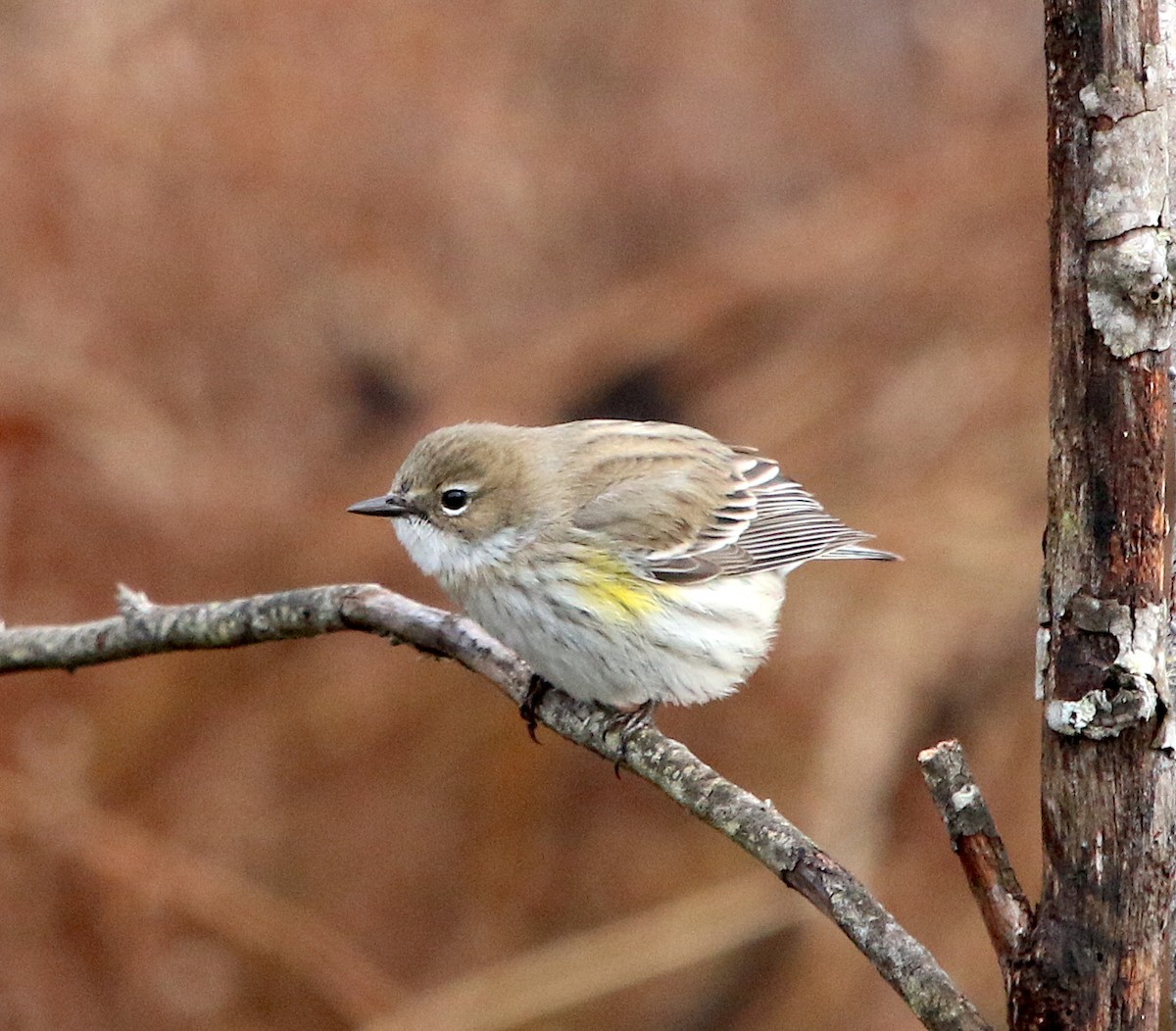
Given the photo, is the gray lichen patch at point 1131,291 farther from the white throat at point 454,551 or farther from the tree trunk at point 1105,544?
the white throat at point 454,551

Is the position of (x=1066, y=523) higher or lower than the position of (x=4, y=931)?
lower

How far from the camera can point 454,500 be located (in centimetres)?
478

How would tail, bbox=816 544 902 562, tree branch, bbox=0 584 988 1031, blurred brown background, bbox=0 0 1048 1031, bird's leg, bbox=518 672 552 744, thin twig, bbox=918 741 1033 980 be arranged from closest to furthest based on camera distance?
thin twig, bbox=918 741 1033 980 → tree branch, bbox=0 584 988 1031 → bird's leg, bbox=518 672 552 744 → tail, bbox=816 544 902 562 → blurred brown background, bbox=0 0 1048 1031

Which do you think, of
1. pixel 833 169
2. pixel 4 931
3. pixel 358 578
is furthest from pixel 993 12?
pixel 4 931

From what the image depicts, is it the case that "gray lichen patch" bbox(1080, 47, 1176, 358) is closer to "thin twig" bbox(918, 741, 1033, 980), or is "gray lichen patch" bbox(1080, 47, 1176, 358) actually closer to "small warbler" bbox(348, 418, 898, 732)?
"thin twig" bbox(918, 741, 1033, 980)

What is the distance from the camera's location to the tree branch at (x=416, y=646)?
273 centimetres

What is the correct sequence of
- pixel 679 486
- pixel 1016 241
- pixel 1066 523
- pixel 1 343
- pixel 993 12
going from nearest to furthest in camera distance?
pixel 1066 523, pixel 679 486, pixel 1 343, pixel 1016 241, pixel 993 12

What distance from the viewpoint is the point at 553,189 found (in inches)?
314

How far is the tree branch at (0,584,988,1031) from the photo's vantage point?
273 centimetres

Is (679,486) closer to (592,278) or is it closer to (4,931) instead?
(592,278)

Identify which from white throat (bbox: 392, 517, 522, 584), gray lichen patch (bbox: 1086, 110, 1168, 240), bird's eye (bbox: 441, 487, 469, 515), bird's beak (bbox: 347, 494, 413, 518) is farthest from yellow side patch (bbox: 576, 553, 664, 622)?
gray lichen patch (bbox: 1086, 110, 1168, 240)

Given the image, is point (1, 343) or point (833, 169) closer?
point (1, 343)

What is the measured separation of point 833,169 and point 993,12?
3.83ft

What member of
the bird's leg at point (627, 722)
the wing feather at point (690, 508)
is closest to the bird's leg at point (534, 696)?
the bird's leg at point (627, 722)
